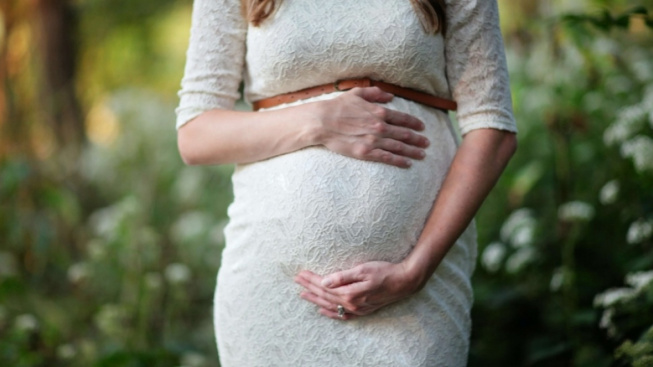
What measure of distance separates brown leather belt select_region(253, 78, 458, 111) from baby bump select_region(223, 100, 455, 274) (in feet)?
0.47

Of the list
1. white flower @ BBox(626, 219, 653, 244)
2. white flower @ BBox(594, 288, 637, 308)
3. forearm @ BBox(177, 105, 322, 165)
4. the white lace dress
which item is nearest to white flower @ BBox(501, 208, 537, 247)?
white flower @ BBox(626, 219, 653, 244)

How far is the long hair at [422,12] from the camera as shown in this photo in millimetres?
1434

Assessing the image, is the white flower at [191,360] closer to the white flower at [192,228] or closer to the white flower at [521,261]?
the white flower at [192,228]

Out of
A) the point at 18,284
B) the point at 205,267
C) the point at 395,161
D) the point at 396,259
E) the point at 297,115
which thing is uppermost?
the point at 297,115

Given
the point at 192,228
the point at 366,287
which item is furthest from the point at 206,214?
the point at 366,287

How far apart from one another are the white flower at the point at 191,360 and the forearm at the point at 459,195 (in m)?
1.35

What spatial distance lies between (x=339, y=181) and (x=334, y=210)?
68 mm

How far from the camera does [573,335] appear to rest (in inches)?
96.1

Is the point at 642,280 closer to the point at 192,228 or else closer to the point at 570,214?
the point at 570,214

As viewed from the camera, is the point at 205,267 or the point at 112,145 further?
the point at 112,145

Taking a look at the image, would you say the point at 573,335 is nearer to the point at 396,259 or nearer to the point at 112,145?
the point at 396,259

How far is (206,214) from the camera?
4.29 metres

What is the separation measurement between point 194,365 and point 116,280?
1.15 m

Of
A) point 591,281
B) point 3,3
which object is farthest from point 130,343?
point 3,3
